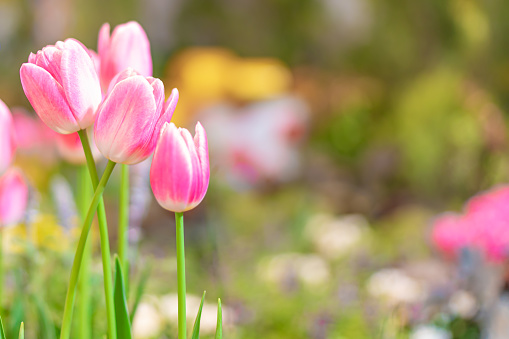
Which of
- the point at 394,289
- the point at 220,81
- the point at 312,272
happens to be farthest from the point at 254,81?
the point at 394,289

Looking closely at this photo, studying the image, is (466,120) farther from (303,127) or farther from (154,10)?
(154,10)

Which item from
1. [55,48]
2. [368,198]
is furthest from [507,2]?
[55,48]

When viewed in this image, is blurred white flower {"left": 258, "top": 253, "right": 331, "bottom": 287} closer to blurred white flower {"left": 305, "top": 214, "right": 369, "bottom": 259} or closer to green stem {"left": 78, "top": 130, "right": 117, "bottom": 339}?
blurred white flower {"left": 305, "top": 214, "right": 369, "bottom": 259}

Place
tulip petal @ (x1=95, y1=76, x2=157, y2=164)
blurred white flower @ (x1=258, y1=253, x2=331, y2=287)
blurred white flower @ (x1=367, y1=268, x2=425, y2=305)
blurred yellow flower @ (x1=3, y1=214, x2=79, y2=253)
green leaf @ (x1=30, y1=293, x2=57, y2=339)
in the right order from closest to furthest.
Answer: tulip petal @ (x1=95, y1=76, x2=157, y2=164) < green leaf @ (x1=30, y1=293, x2=57, y2=339) < blurred yellow flower @ (x1=3, y1=214, x2=79, y2=253) < blurred white flower @ (x1=367, y1=268, x2=425, y2=305) < blurred white flower @ (x1=258, y1=253, x2=331, y2=287)

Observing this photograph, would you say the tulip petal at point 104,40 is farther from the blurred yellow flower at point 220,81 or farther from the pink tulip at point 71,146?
the blurred yellow flower at point 220,81

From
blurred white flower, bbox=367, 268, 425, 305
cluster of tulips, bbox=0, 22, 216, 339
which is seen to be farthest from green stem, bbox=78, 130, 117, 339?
blurred white flower, bbox=367, 268, 425, 305

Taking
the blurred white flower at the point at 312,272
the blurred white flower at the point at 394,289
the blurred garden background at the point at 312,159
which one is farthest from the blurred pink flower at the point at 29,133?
the blurred white flower at the point at 394,289

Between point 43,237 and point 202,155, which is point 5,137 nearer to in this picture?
point 202,155
